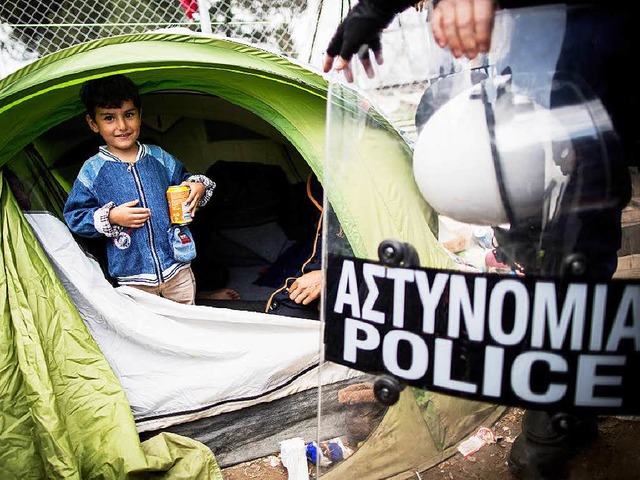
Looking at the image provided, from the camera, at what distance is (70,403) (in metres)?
1.56

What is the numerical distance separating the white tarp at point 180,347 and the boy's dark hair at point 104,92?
40 cm

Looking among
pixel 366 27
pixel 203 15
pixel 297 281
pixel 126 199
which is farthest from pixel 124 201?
pixel 203 15

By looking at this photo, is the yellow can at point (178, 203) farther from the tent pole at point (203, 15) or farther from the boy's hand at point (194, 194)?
the tent pole at point (203, 15)

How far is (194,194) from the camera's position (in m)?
1.91

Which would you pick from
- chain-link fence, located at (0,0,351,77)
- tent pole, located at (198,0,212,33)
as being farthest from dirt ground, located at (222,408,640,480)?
chain-link fence, located at (0,0,351,77)

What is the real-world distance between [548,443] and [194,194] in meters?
1.41

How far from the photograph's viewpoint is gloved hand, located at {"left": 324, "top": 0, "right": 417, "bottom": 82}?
2.58 feet

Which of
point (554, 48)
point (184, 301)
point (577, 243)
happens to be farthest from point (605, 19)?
point (184, 301)

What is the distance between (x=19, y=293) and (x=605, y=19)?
1556 mm

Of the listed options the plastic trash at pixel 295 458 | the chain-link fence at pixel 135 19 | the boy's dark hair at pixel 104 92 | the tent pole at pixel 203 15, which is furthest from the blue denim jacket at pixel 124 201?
the chain-link fence at pixel 135 19

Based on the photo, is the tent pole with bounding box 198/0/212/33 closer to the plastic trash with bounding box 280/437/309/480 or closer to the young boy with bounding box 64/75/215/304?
the young boy with bounding box 64/75/215/304

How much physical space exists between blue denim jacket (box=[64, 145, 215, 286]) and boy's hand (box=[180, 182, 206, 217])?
95 millimetres

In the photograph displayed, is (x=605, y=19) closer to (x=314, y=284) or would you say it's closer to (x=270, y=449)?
(x=314, y=284)

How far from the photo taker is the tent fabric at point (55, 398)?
147cm
